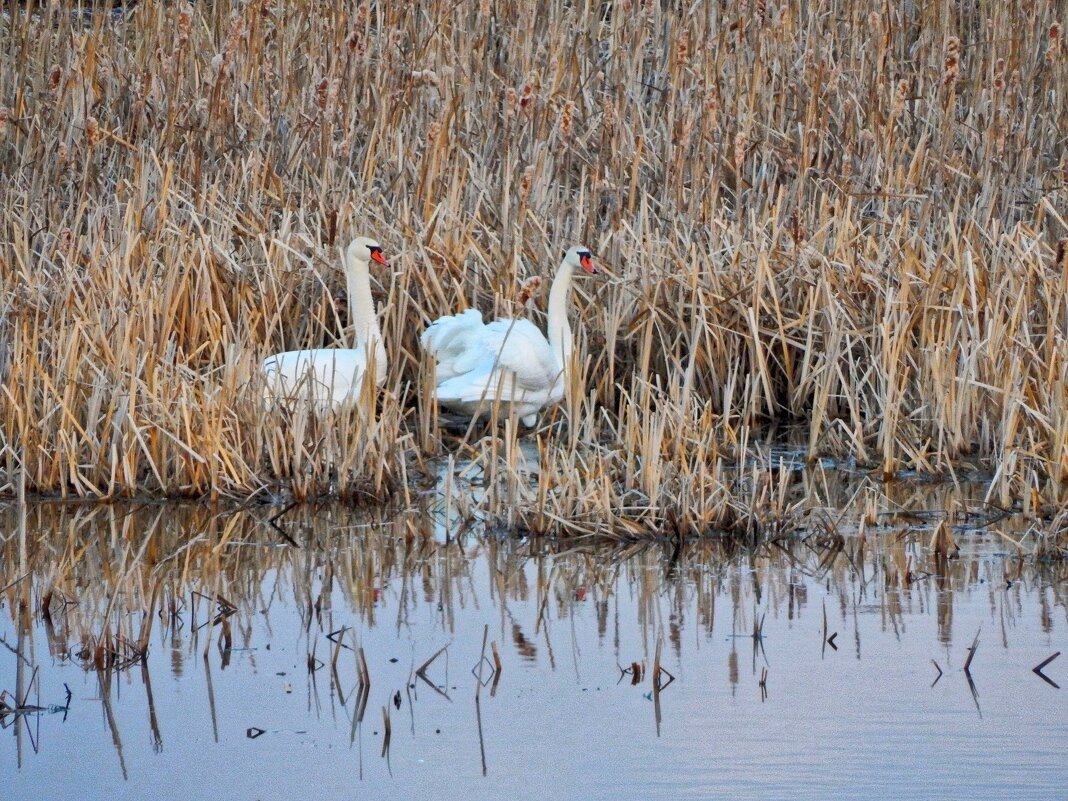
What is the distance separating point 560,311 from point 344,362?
0.88 meters

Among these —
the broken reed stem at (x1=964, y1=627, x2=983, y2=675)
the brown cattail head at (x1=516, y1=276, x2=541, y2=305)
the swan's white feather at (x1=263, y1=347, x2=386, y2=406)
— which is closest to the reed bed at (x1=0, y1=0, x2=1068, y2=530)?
the swan's white feather at (x1=263, y1=347, x2=386, y2=406)

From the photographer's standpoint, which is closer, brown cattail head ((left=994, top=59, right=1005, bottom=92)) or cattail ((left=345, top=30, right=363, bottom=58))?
cattail ((left=345, top=30, right=363, bottom=58))

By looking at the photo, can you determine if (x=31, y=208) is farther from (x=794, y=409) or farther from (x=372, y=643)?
(x=372, y=643)

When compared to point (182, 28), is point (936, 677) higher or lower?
lower

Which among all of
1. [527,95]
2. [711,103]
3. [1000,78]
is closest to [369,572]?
[527,95]

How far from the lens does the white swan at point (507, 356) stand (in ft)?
20.2

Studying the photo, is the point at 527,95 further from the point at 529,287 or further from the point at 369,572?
the point at 369,572

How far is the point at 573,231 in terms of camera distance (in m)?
7.31

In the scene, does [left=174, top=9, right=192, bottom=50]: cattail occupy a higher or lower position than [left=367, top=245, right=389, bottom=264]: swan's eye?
higher

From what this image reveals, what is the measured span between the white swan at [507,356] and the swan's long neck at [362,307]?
222 millimetres

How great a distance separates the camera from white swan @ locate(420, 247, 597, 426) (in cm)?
617

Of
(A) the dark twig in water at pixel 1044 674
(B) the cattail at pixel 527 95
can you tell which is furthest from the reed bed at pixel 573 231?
(A) the dark twig in water at pixel 1044 674

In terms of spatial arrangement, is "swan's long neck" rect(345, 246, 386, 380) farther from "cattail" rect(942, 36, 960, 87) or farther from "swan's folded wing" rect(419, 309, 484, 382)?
"cattail" rect(942, 36, 960, 87)

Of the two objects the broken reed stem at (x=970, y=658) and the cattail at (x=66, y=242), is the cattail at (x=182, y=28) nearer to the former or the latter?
the cattail at (x=66, y=242)
